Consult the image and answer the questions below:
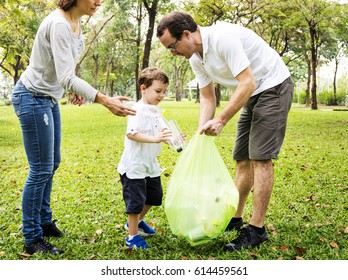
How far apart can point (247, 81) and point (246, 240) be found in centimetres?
102

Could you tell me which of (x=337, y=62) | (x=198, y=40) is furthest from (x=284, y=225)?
(x=337, y=62)

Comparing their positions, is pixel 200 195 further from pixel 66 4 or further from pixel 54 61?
pixel 66 4

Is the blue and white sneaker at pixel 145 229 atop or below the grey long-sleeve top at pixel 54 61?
below

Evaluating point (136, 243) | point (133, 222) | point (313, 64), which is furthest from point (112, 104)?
point (313, 64)

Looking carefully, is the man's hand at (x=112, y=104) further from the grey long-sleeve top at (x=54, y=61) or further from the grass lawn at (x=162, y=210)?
the grass lawn at (x=162, y=210)

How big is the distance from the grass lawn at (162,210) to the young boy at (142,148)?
293 mm

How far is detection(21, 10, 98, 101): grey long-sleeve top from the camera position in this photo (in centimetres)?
226

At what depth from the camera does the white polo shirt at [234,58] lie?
7.75ft

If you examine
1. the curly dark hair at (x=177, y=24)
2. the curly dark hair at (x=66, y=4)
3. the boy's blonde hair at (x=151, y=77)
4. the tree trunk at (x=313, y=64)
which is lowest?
the boy's blonde hair at (x=151, y=77)

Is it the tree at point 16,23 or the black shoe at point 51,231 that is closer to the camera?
the black shoe at point 51,231

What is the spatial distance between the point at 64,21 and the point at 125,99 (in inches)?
21.2

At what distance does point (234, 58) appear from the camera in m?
2.36

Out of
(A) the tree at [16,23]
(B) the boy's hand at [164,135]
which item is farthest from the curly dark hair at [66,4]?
(A) the tree at [16,23]

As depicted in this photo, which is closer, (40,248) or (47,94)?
(47,94)
